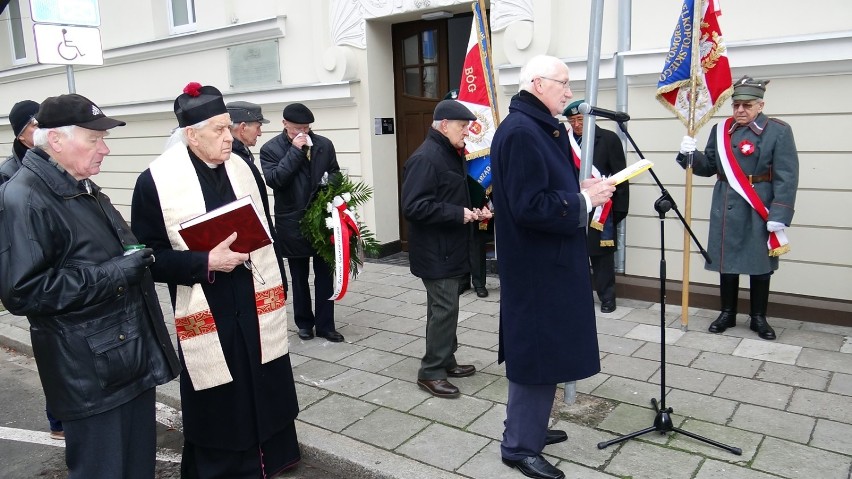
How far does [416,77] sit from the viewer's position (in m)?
8.91

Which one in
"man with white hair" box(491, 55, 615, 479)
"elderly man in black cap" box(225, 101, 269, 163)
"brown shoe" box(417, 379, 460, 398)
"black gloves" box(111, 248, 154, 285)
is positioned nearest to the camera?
"black gloves" box(111, 248, 154, 285)

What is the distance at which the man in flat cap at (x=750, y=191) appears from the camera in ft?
17.0

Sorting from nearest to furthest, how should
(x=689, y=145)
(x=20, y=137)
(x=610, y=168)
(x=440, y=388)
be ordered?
(x=440, y=388)
(x=20, y=137)
(x=689, y=145)
(x=610, y=168)

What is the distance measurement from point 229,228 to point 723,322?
4.29m

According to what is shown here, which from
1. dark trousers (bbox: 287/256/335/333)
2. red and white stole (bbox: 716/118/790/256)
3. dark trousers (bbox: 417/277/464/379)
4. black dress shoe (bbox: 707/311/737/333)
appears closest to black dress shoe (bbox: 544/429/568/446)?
dark trousers (bbox: 417/277/464/379)

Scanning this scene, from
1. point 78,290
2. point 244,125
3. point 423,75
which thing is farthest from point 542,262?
point 423,75

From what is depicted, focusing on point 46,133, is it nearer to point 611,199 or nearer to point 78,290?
point 78,290

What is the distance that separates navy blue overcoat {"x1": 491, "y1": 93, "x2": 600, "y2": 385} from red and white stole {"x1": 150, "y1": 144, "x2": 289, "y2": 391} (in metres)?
1.22

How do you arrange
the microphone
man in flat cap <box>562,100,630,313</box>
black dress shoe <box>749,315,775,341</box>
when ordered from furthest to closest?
man in flat cap <box>562,100,630,313</box>, black dress shoe <box>749,315,775,341</box>, the microphone

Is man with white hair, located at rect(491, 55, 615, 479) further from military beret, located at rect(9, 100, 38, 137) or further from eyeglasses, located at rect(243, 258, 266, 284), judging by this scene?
military beret, located at rect(9, 100, 38, 137)

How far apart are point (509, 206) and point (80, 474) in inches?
85.4

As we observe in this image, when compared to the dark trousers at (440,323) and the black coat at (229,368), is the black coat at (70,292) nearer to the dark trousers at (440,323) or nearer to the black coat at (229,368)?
the black coat at (229,368)

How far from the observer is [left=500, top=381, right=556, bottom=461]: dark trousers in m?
3.38

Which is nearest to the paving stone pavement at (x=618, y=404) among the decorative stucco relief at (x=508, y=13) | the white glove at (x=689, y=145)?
the white glove at (x=689, y=145)
